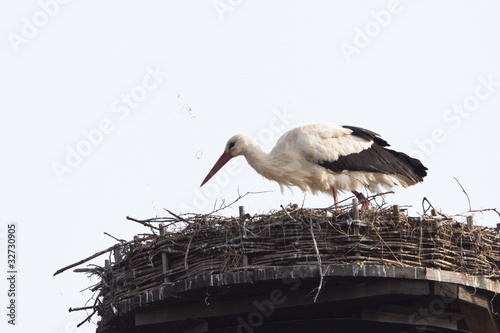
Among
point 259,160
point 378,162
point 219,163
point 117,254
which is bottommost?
point 117,254

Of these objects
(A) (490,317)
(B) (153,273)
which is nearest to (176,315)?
(B) (153,273)

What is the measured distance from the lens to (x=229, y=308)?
23.4ft

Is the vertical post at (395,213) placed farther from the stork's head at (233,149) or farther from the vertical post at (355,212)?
the stork's head at (233,149)

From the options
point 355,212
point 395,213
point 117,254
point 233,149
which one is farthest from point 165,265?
point 233,149

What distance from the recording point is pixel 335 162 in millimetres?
9711

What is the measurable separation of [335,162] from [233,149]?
1318 millimetres

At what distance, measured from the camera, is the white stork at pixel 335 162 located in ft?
31.9

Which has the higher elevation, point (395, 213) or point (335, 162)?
point (335, 162)

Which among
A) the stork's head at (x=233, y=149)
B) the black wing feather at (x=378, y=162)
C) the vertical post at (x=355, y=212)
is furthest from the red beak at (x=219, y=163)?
the vertical post at (x=355, y=212)

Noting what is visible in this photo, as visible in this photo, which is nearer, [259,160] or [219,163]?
[259,160]

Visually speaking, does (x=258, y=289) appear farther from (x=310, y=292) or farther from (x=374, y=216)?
(x=374, y=216)

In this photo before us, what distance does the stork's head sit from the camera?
1021cm

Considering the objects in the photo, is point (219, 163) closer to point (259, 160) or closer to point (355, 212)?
point (259, 160)

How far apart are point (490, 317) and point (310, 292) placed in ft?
5.35
